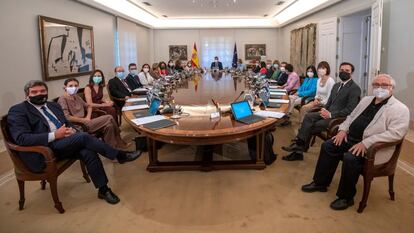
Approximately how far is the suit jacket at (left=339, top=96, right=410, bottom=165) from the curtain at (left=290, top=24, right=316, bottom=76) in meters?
6.93

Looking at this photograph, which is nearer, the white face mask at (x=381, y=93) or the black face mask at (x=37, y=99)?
the white face mask at (x=381, y=93)

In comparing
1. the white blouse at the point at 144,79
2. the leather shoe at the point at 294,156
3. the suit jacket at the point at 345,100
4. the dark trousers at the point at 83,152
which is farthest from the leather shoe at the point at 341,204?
the white blouse at the point at 144,79

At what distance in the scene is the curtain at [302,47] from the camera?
905 cm

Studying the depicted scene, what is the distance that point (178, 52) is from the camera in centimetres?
1427

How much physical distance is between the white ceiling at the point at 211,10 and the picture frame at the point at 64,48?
72 centimetres

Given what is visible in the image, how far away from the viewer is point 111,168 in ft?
11.3

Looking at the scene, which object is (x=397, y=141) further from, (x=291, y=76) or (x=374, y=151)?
(x=291, y=76)

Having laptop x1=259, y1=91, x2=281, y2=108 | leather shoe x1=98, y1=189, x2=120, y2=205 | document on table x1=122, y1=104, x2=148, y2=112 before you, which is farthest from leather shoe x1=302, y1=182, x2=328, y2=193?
document on table x1=122, y1=104, x2=148, y2=112

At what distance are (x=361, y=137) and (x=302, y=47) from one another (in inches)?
312

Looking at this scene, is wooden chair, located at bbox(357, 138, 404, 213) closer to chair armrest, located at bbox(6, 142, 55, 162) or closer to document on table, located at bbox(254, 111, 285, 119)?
document on table, located at bbox(254, 111, 285, 119)

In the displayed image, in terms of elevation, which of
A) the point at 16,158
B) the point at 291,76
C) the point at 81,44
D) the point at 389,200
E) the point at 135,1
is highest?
the point at 135,1

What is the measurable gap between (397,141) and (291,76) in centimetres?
409

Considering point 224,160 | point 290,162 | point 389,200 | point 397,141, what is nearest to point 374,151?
point 397,141

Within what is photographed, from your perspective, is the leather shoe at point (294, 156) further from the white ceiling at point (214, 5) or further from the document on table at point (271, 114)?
the white ceiling at point (214, 5)
